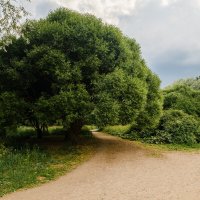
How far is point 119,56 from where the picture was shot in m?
19.1

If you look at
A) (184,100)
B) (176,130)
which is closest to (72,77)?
(176,130)

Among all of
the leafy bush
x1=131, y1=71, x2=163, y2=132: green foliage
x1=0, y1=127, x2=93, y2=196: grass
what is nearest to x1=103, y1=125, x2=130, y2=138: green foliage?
the leafy bush

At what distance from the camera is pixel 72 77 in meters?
17.8

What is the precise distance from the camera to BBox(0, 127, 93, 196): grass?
12.8 m

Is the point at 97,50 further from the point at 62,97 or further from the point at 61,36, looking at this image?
the point at 62,97

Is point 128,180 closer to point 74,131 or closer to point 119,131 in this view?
point 74,131

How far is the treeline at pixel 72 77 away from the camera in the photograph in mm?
17359

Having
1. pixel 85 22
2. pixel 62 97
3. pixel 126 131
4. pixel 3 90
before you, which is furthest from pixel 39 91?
pixel 126 131

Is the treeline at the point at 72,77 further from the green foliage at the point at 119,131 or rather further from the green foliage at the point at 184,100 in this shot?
the green foliage at the point at 184,100

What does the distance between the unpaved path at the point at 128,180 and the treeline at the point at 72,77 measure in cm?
232

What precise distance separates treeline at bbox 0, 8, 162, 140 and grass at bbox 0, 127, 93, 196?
4.64ft

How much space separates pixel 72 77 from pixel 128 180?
22.5ft

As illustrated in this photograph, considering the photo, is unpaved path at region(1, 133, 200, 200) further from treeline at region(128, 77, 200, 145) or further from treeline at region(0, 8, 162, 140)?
treeline at region(128, 77, 200, 145)

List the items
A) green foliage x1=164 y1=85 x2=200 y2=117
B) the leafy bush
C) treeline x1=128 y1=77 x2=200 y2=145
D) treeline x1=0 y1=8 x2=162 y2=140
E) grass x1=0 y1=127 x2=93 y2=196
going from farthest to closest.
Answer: green foliage x1=164 y1=85 x2=200 y2=117
treeline x1=128 y1=77 x2=200 y2=145
the leafy bush
treeline x1=0 y1=8 x2=162 y2=140
grass x1=0 y1=127 x2=93 y2=196
